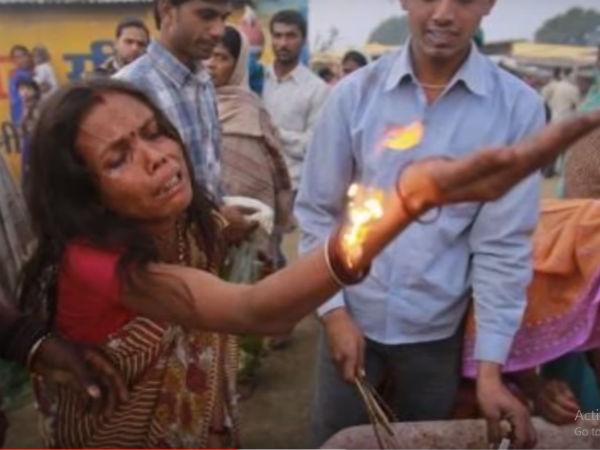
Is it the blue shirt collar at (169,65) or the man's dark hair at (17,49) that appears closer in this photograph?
the blue shirt collar at (169,65)

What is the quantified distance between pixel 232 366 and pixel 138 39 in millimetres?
3556

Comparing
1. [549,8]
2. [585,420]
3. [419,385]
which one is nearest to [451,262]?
[419,385]

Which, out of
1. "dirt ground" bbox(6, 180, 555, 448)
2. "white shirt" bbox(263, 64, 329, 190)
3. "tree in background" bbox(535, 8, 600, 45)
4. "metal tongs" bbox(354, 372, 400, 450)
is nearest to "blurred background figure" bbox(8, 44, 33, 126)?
"white shirt" bbox(263, 64, 329, 190)

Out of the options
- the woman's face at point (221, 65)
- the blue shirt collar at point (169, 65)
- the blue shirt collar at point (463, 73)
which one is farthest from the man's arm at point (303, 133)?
the blue shirt collar at point (463, 73)

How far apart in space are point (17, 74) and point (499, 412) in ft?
24.2

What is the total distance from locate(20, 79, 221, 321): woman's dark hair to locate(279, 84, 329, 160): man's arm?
311 cm

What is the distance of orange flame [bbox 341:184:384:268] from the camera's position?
46.1 inches

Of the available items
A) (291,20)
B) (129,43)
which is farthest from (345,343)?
(291,20)

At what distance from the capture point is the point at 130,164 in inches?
58.7

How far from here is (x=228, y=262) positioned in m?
2.22

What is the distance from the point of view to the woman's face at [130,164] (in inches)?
58.6

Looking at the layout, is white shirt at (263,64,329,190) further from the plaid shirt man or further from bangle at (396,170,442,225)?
bangle at (396,170,442,225)

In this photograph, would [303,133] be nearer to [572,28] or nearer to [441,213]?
[441,213]

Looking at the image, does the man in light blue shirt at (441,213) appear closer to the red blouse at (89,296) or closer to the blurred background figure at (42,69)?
the red blouse at (89,296)
